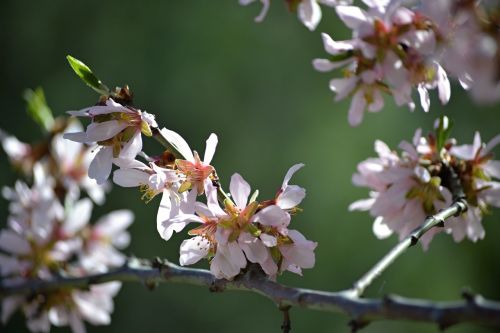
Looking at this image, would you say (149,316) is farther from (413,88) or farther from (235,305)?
(413,88)

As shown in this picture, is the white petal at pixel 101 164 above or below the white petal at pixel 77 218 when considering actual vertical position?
above

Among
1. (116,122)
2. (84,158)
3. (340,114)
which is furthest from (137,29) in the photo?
(116,122)

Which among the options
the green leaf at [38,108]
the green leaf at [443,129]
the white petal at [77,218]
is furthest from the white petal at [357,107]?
the green leaf at [38,108]

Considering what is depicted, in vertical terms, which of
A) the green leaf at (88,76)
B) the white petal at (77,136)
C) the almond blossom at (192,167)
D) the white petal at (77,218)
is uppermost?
the green leaf at (88,76)

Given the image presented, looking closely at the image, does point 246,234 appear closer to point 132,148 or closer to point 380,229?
point 132,148

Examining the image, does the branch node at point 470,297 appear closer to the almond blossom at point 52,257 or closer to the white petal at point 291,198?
the white petal at point 291,198

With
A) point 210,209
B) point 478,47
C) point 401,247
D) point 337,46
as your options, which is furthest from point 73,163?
point 478,47
